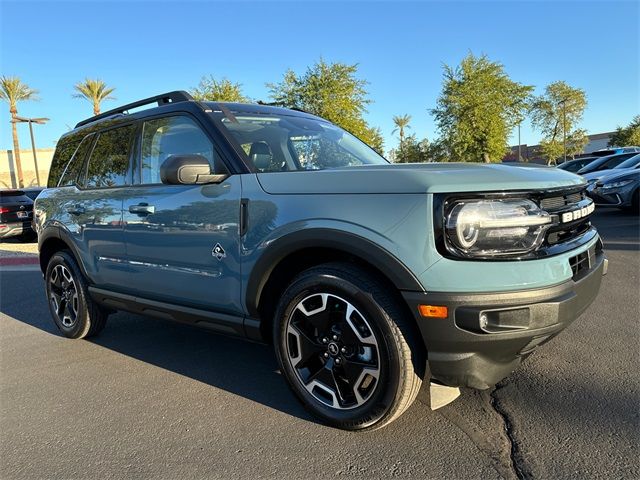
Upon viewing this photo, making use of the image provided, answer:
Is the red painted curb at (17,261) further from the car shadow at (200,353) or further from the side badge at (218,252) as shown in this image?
the side badge at (218,252)

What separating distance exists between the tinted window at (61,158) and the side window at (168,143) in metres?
1.33

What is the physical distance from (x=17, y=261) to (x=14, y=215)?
3.89 meters

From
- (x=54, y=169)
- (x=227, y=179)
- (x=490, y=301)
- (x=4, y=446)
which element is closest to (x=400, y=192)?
(x=490, y=301)

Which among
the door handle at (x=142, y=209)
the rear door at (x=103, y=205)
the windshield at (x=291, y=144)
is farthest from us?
the rear door at (x=103, y=205)

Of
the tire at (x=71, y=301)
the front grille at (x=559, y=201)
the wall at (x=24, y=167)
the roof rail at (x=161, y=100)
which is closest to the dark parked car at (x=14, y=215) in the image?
the tire at (x=71, y=301)

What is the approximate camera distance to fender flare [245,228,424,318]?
90.9 inches

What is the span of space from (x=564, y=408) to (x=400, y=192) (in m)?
1.62

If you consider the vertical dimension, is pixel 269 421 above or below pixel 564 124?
below

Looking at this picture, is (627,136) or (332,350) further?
(627,136)

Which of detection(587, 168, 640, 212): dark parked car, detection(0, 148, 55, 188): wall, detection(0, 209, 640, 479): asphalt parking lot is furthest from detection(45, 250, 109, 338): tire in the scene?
detection(0, 148, 55, 188): wall

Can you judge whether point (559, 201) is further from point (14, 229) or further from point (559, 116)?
point (559, 116)

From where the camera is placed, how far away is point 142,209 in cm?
347

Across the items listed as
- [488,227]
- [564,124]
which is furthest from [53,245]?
[564,124]

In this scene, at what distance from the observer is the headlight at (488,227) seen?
87.7 inches
